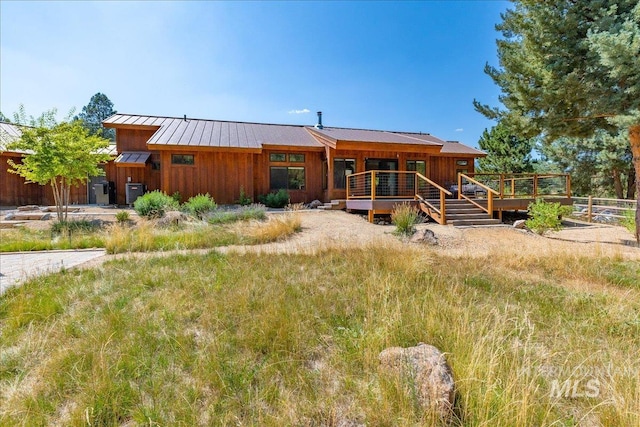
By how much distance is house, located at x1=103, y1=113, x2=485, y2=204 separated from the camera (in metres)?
12.6

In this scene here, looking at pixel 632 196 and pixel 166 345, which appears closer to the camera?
pixel 166 345

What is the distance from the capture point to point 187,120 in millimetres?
16562

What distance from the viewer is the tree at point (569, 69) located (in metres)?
6.27

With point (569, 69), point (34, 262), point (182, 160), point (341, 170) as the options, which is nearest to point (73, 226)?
point (34, 262)

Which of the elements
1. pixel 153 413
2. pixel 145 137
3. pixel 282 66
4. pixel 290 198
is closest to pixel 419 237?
pixel 153 413

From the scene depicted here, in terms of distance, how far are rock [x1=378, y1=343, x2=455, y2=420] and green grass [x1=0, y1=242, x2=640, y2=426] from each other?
8cm

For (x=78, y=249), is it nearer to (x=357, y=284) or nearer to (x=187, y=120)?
(x=357, y=284)

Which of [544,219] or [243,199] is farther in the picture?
[243,199]

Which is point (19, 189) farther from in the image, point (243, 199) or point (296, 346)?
point (296, 346)

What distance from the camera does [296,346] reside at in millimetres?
A: 2354

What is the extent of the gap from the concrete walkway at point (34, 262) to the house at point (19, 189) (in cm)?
884

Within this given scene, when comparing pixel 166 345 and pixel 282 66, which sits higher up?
pixel 282 66

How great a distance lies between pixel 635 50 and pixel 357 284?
776cm

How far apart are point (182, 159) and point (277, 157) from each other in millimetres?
4348
